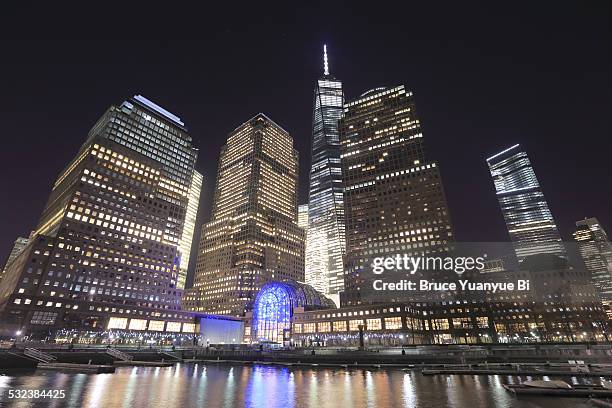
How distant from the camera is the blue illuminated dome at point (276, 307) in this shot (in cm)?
16100

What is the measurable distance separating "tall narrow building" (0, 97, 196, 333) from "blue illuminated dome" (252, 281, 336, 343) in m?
34.3

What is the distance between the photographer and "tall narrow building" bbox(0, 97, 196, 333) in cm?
12738

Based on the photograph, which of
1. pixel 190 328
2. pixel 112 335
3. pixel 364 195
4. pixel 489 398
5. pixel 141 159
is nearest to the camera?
pixel 489 398

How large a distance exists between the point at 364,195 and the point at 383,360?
143538 millimetres

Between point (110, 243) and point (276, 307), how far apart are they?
8546 cm

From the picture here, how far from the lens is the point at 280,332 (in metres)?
161

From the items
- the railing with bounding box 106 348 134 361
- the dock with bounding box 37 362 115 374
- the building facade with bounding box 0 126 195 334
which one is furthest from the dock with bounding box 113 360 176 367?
the building facade with bounding box 0 126 195 334

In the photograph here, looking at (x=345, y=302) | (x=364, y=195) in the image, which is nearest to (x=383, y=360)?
(x=345, y=302)

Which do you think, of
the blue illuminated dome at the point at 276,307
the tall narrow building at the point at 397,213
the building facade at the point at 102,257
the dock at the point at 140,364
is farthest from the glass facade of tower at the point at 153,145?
the dock at the point at 140,364

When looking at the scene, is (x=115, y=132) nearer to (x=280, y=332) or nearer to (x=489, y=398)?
(x=280, y=332)

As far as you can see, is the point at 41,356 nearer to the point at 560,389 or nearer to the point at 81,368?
the point at 81,368

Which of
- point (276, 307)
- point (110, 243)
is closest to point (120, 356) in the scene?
point (276, 307)

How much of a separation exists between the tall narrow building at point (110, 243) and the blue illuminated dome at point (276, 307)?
34298 mm

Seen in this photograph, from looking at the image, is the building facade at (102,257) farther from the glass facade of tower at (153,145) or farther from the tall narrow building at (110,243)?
the glass facade of tower at (153,145)
